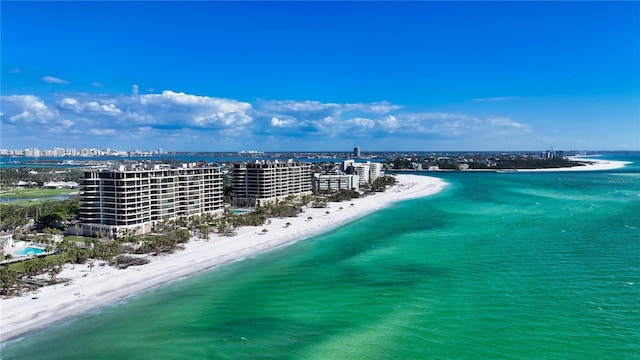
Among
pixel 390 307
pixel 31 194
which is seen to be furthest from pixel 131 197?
pixel 31 194

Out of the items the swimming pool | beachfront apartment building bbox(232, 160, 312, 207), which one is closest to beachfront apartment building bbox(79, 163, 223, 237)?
the swimming pool

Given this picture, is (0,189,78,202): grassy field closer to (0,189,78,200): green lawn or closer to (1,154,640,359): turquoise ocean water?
(0,189,78,200): green lawn

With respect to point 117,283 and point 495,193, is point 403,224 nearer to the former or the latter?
point 117,283

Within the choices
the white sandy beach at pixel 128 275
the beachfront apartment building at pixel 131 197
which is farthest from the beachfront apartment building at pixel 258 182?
the beachfront apartment building at pixel 131 197

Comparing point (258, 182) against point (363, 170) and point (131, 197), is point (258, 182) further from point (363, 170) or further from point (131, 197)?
point (363, 170)

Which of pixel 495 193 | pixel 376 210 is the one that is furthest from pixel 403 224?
pixel 495 193

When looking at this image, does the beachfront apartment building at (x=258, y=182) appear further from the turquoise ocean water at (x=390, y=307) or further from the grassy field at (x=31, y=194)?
the grassy field at (x=31, y=194)

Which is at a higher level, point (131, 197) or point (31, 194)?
point (131, 197)
